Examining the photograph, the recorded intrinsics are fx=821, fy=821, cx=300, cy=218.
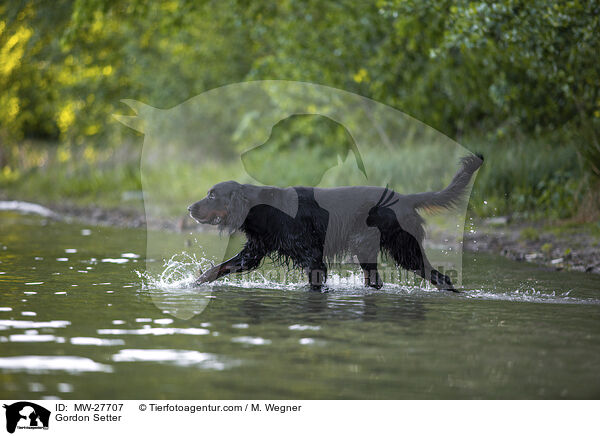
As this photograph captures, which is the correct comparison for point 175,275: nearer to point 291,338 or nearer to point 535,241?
point 291,338

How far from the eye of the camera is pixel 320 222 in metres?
8.60

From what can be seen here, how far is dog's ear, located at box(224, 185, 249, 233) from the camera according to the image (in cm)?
844

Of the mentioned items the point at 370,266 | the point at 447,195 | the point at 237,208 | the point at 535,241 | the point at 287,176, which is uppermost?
the point at 287,176

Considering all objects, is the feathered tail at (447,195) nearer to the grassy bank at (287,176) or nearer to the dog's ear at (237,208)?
the dog's ear at (237,208)

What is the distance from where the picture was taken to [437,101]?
18922mm

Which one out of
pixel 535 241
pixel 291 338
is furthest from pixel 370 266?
pixel 535 241

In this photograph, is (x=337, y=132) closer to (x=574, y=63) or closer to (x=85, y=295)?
(x=574, y=63)

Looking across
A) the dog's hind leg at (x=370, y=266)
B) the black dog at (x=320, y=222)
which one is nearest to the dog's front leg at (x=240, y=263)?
the black dog at (x=320, y=222)

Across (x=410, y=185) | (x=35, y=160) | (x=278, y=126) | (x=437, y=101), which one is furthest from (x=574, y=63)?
(x=35, y=160)
